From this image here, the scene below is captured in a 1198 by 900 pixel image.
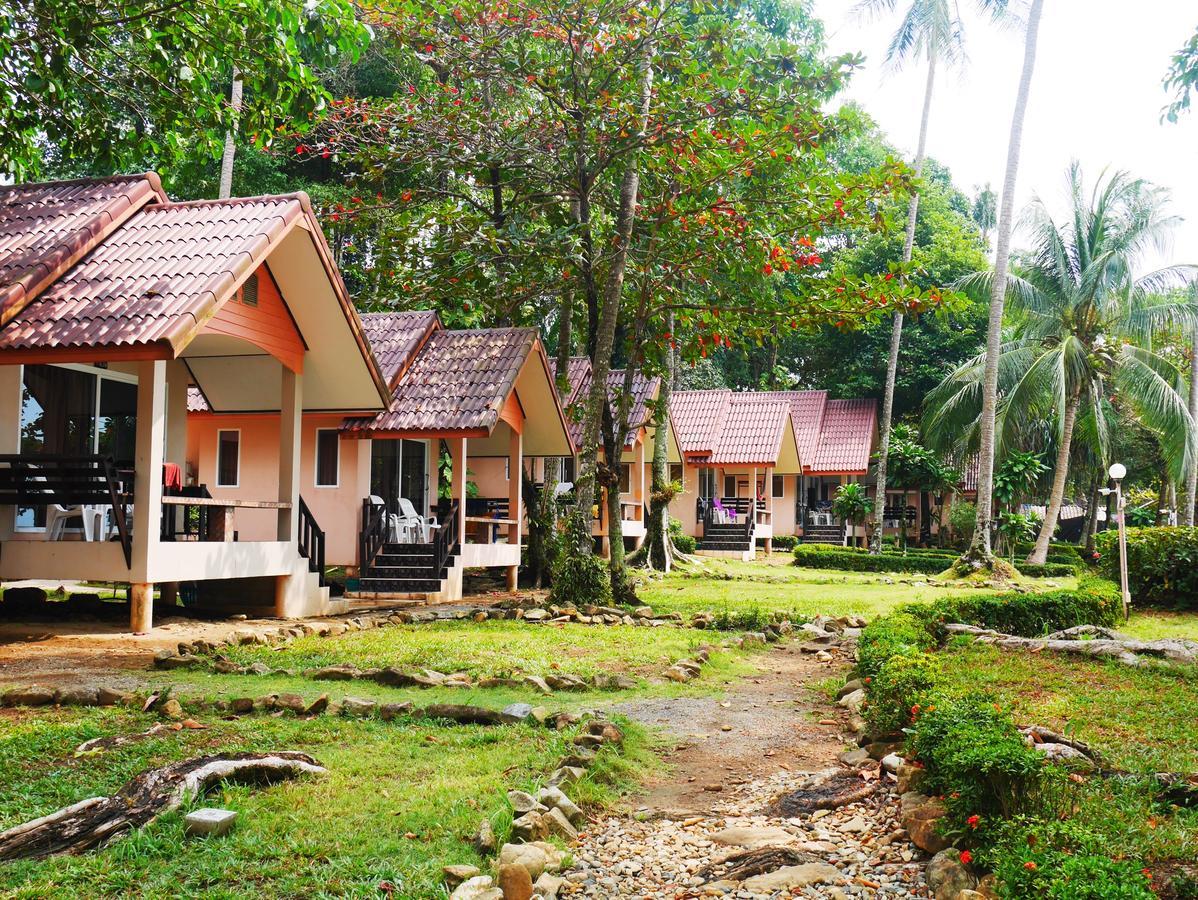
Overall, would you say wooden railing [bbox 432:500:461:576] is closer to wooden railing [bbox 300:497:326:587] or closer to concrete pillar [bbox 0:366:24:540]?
wooden railing [bbox 300:497:326:587]

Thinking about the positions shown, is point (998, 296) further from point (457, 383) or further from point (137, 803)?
point (137, 803)

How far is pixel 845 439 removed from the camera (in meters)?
44.2

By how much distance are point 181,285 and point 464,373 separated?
311 inches

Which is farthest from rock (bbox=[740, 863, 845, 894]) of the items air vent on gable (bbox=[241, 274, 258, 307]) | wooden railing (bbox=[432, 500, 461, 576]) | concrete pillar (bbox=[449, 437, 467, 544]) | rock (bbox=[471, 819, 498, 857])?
concrete pillar (bbox=[449, 437, 467, 544])

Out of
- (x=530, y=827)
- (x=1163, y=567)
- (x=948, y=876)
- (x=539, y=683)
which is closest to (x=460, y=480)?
(x=539, y=683)

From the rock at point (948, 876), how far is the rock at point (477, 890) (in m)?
1.84

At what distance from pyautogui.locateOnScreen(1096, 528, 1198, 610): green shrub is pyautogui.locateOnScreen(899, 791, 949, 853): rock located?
18.1 meters

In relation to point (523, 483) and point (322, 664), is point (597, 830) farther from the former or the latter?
point (523, 483)

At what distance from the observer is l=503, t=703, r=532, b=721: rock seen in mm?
7616

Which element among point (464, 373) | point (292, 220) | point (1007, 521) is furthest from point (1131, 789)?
A: point (1007, 521)

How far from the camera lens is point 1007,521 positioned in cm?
3350

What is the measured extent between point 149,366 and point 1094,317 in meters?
27.6

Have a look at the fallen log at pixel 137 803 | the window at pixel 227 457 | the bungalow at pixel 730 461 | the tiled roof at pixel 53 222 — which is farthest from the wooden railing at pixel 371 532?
the bungalow at pixel 730 461

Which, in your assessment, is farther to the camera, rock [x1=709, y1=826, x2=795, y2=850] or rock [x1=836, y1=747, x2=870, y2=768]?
rock [x1=836, y1=747, x2=870, y2=768]
